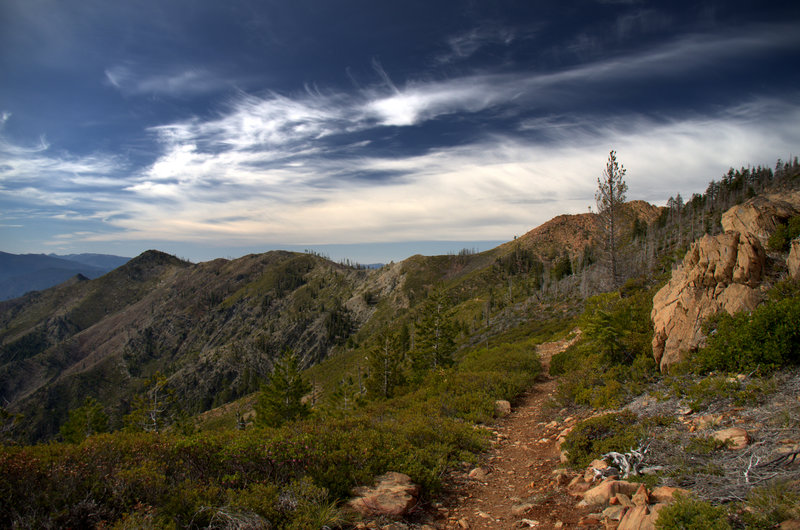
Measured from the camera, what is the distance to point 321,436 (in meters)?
8.22

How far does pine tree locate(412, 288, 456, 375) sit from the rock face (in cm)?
2275

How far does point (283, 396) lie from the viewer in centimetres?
3678

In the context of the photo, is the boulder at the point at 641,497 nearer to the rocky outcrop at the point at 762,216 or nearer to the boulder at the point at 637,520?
the boulder at the point at 637,520

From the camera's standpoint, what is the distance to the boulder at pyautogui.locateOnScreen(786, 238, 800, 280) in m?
9.45

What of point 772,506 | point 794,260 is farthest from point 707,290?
point 772,506

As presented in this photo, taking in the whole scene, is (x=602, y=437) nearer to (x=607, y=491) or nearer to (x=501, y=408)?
(x=607, y=491)

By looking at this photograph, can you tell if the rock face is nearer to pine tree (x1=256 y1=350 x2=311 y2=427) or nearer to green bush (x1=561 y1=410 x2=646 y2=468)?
green bush (x1=561 y1=410 x2=646 y2=468)

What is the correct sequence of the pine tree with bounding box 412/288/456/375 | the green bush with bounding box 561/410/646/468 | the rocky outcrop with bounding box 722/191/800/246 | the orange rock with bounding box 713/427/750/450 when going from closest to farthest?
the orange rock with bounding box 713/427/750/450, the green bush with bounding box 561/410/646/468, the rocky outcrop with bounding box 722/191/800/246, the pine tree with bounding box 412/288/456/375

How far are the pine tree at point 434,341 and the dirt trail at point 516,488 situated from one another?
20.6 metres

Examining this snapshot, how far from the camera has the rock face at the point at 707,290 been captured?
10156 millimetres

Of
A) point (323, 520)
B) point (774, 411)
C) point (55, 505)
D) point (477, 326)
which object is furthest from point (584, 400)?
point (477, 326)

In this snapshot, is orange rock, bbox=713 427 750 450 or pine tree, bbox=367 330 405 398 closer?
orange rock, bbox=713 427 750 450

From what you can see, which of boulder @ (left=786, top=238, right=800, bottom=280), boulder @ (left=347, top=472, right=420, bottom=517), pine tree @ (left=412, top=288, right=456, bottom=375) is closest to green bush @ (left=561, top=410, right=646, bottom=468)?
boulder @ (left=347, top=472, right=420, bottom=517)

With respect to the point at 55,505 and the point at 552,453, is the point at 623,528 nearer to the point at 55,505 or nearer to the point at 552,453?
the point at 552,453
